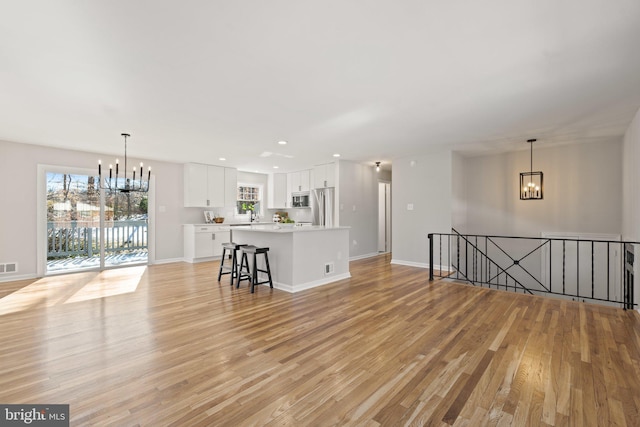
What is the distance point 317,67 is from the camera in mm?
2637

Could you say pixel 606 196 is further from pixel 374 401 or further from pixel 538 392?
pixel 374 401

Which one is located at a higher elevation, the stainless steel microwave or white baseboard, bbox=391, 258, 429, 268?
the stainless steel microwave

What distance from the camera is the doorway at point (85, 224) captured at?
18.6 ft

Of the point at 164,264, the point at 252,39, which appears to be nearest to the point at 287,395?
the point at 252,39

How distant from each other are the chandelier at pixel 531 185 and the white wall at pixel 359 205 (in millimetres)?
3376

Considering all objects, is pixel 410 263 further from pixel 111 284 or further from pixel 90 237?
pixel 90 237

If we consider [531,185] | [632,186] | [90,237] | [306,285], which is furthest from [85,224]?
[632,186]

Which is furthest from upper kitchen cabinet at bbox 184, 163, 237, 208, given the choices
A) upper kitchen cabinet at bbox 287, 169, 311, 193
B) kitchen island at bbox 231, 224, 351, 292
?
kitchen island at bbox 231, 224, 351, 292

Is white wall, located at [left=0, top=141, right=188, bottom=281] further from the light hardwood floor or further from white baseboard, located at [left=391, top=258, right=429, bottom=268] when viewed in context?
white baseboard, located at [left=391, top=258, right=429, bottom=268]

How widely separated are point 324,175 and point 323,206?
2.73 ft

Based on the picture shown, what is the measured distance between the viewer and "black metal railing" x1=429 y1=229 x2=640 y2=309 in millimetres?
5402

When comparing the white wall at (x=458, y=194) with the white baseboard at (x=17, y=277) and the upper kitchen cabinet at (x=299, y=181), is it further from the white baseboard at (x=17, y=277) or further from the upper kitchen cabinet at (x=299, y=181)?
the white baseboard at (x=17, y=277)

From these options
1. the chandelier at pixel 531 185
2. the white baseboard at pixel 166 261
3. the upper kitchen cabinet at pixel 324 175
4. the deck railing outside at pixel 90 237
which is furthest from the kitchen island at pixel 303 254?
the chandelier at pixel 531 185

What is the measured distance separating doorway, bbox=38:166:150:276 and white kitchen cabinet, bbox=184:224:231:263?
0.88 m
